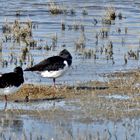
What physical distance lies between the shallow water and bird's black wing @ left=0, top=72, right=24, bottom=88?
1.20 feet

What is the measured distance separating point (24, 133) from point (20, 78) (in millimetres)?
2797

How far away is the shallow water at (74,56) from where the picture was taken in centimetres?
1080

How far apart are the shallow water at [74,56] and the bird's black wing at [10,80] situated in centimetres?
36

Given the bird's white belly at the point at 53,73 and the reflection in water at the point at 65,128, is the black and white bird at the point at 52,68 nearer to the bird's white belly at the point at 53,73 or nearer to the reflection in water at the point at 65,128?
the bird's white belly at the point at 53,73

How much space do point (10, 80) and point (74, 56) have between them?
6031mm

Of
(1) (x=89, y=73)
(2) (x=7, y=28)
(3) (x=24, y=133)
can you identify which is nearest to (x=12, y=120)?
(3) (x=24, y=133)

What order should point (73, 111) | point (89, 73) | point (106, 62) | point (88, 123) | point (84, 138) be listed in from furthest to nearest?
1. point (106, 62)
2. point (89, 73)
3. point (73, 111)
4. point (88, 123)
5. point (84, 138)

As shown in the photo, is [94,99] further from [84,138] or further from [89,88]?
[84,138]

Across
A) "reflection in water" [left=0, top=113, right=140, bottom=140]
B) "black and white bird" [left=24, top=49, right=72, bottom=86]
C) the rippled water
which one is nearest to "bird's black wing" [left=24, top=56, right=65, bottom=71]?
"black and white bird" [left=24, top=49, right=72, bottom=86]

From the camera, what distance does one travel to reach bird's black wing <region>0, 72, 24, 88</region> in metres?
12.8

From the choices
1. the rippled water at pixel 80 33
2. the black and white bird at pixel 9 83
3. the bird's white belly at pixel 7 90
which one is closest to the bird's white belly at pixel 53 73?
the rippled water at pixel 80 33

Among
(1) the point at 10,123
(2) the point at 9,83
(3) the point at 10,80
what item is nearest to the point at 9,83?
(2) the point at 9,83

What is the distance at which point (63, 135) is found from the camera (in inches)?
411

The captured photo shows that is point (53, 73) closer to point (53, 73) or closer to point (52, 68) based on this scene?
point (53, 73)
